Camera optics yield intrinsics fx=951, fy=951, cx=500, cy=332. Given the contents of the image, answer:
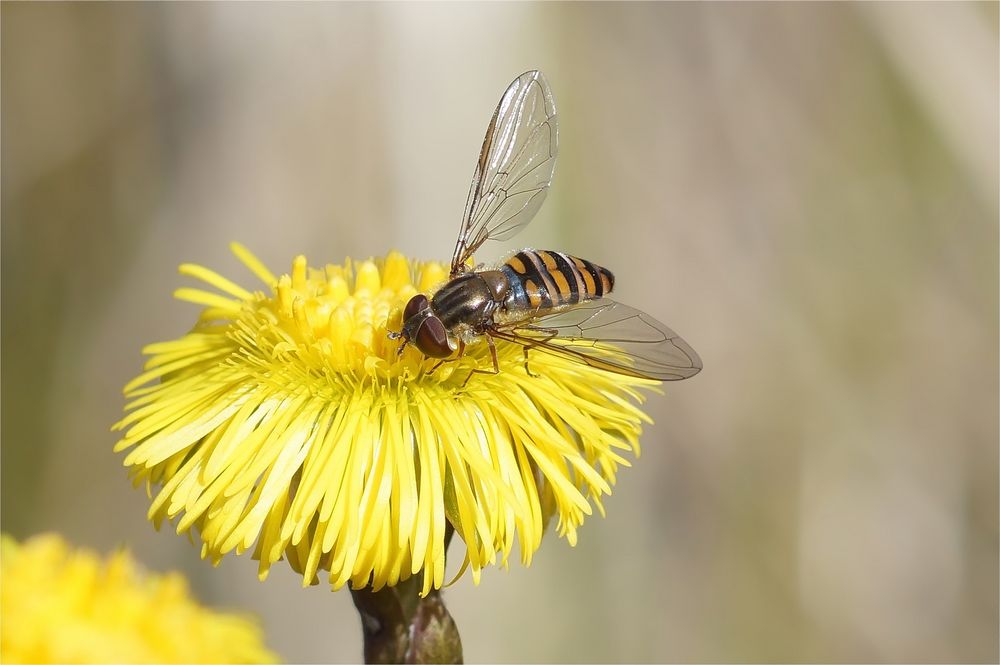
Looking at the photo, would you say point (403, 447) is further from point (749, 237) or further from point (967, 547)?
point (967, 547)

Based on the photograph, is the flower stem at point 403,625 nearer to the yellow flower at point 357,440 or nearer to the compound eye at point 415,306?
the yellow flower at point 357,440

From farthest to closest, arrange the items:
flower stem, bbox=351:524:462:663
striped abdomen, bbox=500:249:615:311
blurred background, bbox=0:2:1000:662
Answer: blurred background, bbox=0:2:1000:662 → striped abdomen, bbox=500:249:615:311 → flower stem, bbox=351:524:462:663

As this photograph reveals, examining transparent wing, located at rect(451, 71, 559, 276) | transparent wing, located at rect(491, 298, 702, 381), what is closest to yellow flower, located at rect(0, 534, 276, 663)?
transparent wing, located at rect(491, 298, 702, 381)

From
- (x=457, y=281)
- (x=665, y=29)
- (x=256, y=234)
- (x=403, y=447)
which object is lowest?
(x=403, y=447)

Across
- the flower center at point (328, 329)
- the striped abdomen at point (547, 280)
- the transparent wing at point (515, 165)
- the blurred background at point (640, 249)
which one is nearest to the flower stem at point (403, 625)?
the flower center at point (328, 329)

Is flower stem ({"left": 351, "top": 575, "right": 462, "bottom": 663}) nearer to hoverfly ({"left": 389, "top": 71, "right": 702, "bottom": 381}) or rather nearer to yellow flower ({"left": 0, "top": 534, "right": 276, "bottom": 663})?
yellow flower ({"left": 0, "top": 534, "right": 276, "bottom": 663})

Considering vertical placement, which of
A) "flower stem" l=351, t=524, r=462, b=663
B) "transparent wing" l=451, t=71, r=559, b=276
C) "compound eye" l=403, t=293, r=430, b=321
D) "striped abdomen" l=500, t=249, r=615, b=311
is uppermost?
"transparent wing" l=451, t=71, r=559, b=276

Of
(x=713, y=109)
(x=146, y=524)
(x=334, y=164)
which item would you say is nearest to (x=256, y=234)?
(x=334, y=164)
